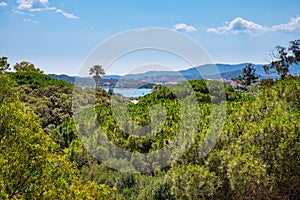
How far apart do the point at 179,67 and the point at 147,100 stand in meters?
5.04

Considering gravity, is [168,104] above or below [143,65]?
below

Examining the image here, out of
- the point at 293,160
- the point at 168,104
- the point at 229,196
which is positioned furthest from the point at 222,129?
the point at 168,104

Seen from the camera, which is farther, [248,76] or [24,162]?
[248,76]

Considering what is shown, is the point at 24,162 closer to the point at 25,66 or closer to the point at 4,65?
the point at 4,65

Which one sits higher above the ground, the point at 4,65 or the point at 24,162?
the point at 4,65

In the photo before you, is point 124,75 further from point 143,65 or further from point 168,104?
point 168,104

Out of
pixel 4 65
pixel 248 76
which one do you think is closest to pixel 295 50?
pixel 248 76

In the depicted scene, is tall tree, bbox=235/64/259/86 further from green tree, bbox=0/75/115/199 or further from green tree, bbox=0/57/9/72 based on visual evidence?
green tree, bbox=0/75/115/199

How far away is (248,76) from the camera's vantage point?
41.0 meters

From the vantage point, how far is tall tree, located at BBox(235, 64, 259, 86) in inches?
1602

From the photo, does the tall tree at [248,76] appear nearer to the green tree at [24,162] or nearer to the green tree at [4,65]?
the green tree at [4,65]

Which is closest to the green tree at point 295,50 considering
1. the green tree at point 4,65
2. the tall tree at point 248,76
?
the tall tree at point 248,76

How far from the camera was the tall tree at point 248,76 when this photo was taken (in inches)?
1602

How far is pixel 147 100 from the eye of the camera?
55.5 ft
